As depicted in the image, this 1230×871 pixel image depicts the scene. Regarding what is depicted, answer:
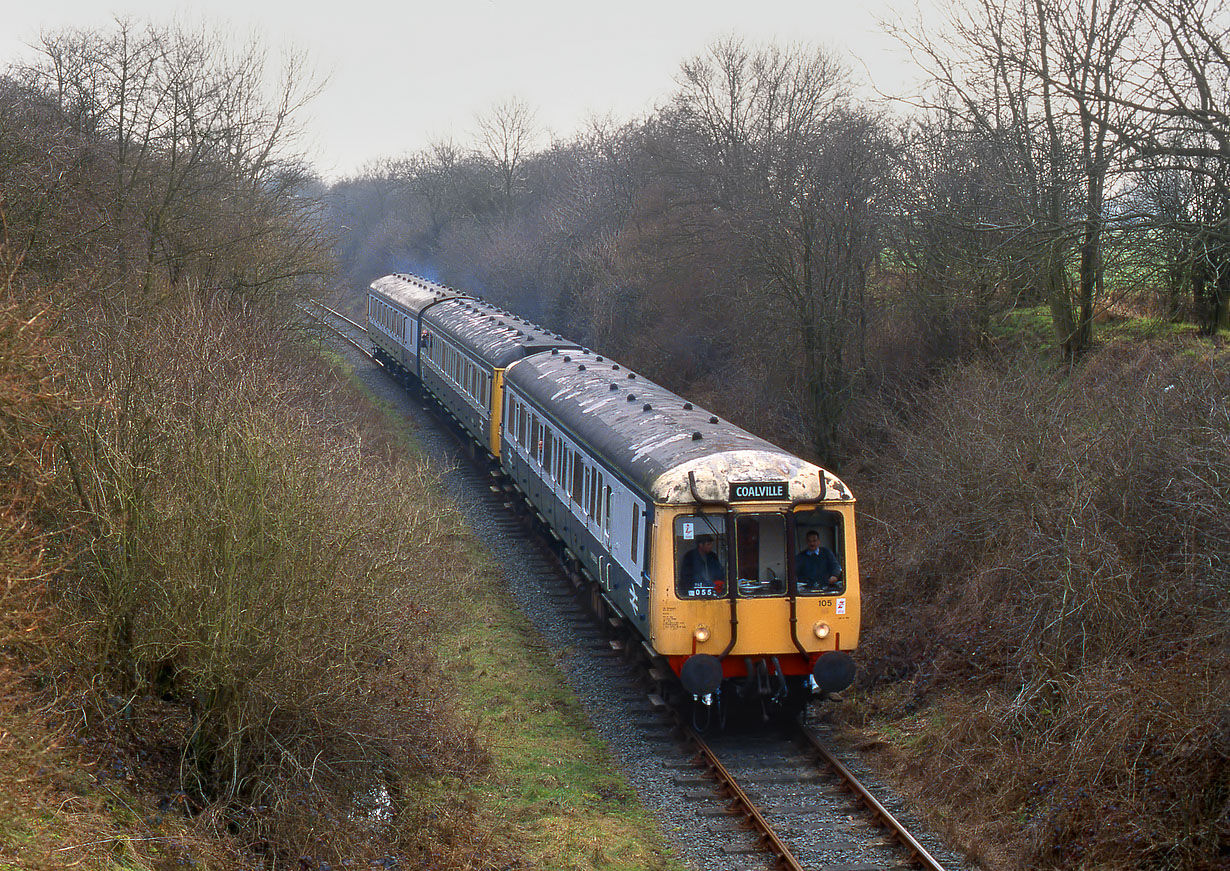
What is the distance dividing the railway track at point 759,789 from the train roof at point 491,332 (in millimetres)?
7951

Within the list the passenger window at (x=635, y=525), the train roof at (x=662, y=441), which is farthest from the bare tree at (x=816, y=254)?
the passenger window at (x=635, y=525)

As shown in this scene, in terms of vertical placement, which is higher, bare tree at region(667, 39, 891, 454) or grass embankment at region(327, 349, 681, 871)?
bare tree at region(667, 39, 891, 454)

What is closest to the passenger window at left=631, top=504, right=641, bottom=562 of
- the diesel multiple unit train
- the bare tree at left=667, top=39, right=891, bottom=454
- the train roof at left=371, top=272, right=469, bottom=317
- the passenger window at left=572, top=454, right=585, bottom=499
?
the diesel multiple unit train

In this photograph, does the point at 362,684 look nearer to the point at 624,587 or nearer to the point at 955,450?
the point at 624,587

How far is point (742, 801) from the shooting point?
1002 cm

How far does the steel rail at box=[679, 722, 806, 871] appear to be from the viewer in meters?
8.94

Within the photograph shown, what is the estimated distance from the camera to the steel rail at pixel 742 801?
29.3 feet

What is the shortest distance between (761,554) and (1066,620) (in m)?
2.96

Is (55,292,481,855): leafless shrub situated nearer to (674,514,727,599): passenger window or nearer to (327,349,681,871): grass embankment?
(327,349,681,871): grass embankment

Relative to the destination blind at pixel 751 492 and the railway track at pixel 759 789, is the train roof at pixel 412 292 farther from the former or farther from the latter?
the destination blind at pixel 751 492

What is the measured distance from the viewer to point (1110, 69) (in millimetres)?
12398

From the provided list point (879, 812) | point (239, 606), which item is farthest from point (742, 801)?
point (239, 606)

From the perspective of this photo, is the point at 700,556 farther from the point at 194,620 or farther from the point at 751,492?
the point at 194,620

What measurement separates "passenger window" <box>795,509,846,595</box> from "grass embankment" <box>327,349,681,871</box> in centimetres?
265
